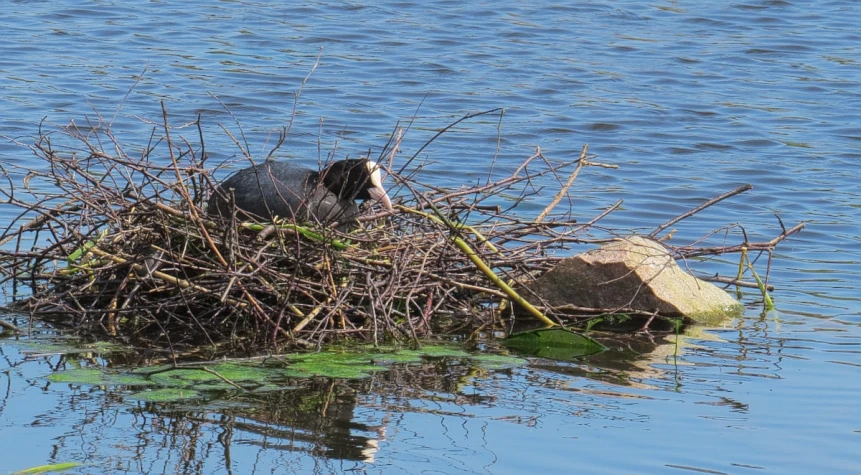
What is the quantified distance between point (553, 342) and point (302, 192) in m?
1.35

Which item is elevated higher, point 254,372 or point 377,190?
point 377,190

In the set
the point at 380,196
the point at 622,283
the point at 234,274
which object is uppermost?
the point at 380,196

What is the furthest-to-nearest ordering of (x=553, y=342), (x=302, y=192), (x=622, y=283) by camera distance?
(x=622, y=283) → (x=302, y=192) → (x=553, y=342)

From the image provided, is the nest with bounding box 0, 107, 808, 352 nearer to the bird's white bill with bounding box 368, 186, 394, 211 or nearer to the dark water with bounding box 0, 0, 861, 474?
the bird's white bill with bounding box 368, 186, 394, 211

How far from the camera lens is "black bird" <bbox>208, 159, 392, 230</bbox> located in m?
6.24

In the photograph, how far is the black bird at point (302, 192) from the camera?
20.5 feet

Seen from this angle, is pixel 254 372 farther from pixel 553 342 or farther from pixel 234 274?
pixel 553 342

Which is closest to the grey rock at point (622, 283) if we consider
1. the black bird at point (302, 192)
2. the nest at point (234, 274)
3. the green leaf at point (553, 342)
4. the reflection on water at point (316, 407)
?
the nest at point (234, 274)

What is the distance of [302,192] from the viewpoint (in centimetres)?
650

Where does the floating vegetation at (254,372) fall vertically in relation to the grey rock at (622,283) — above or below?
below

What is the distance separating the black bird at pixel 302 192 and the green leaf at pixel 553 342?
2.85 feet

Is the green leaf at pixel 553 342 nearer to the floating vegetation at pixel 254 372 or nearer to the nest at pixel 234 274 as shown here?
the nest at pixel 234 274

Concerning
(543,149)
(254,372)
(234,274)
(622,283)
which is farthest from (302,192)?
(543,149)

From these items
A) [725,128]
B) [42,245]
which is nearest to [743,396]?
[42,245]
